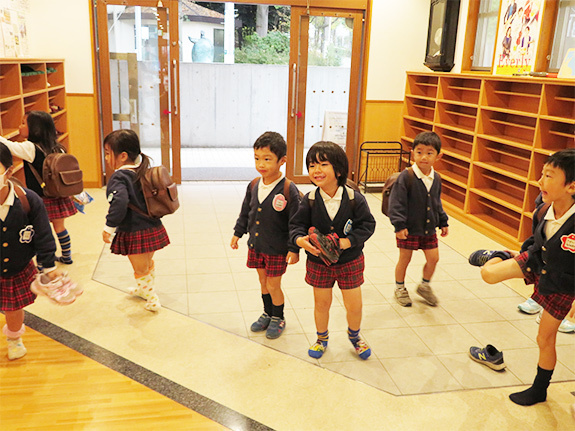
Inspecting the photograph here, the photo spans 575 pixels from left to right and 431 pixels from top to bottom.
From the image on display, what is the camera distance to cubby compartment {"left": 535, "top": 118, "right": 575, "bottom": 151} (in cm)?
432

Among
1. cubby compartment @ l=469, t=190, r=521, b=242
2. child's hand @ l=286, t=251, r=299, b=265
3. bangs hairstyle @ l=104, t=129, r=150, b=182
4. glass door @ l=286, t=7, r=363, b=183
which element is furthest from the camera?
glass door @ l=286, t=7, r=363, b=183

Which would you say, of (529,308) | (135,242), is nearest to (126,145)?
(135,242)

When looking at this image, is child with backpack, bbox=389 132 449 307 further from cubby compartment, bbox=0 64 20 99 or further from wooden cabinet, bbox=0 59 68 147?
cubby compartment, bbox=0 64 20 99

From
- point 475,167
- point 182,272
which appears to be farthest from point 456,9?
point 182,272

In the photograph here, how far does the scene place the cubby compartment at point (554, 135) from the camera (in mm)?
4318

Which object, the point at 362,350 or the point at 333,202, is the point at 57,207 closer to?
the point at 333,202

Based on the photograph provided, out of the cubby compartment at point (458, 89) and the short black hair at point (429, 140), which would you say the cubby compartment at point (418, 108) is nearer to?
the cubby compartment at point (458, 89)

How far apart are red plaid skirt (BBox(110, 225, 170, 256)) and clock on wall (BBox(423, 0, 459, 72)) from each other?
4.42 meters

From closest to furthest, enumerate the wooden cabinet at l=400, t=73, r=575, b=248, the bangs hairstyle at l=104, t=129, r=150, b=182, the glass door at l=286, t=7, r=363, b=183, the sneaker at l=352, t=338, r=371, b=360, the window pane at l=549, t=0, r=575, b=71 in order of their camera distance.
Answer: the sneaker at l=352, t=338, r=371, b=360 < the bangs hairstyle at l=104, t=129, r=150, b=182 < the wooden cabinet at l=400, t=73, r=575, b=248 < the window pane at l=549, t=0, r=575, b=71 < the glass door at l=286, t=7, r=363, b=183

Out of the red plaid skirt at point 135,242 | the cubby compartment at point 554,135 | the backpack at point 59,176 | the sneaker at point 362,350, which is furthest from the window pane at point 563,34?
the backpack at point 59,176

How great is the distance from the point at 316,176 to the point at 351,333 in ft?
2.90

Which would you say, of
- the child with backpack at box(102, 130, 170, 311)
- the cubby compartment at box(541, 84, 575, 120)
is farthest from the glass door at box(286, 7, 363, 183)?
the child with backpack at box(102, 130, 170, 311)

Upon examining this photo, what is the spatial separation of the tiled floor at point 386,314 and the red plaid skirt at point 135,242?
488 mm

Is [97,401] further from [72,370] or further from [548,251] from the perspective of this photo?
[548,251]
